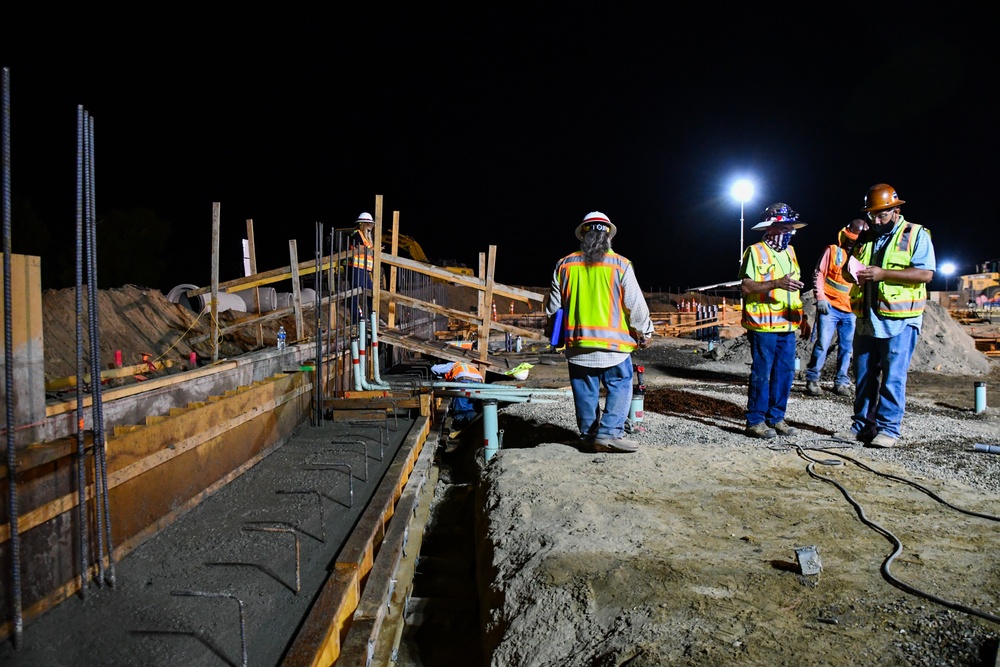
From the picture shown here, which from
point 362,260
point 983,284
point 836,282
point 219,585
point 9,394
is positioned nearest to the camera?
point 9,394

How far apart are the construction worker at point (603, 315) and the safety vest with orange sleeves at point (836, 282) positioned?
13.6 feet

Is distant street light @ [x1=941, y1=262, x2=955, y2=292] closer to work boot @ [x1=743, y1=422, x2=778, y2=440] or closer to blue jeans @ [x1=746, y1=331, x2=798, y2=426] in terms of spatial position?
blue jeans @ [x1=746, y1=331, x2=798, y2=426]

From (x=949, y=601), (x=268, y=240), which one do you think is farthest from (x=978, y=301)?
(x=949, y=601)

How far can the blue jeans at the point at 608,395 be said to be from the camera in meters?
4.44

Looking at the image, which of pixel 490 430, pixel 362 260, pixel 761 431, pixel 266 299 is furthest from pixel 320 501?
pixel 266 299

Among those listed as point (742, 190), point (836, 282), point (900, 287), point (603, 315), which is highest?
point (742, 190)

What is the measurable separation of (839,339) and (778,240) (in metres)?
3.33

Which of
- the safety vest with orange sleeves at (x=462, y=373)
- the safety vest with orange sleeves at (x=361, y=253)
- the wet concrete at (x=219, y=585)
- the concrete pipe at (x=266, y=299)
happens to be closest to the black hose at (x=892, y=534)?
the wet concrete at (x=219, y=585)

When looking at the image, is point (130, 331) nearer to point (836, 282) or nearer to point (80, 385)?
point (80, 385)

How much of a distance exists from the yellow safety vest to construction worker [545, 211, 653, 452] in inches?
63.5

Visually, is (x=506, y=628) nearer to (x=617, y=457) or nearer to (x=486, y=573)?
(x=486, y=573)

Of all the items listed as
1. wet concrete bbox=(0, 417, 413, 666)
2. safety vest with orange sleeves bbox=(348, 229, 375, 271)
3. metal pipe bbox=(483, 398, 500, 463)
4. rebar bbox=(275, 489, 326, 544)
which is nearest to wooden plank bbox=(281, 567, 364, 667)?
wet concrete bbox=(0, 417, 413, 666)

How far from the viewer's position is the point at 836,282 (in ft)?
24.5

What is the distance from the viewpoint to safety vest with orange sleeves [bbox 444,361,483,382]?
309 inches
